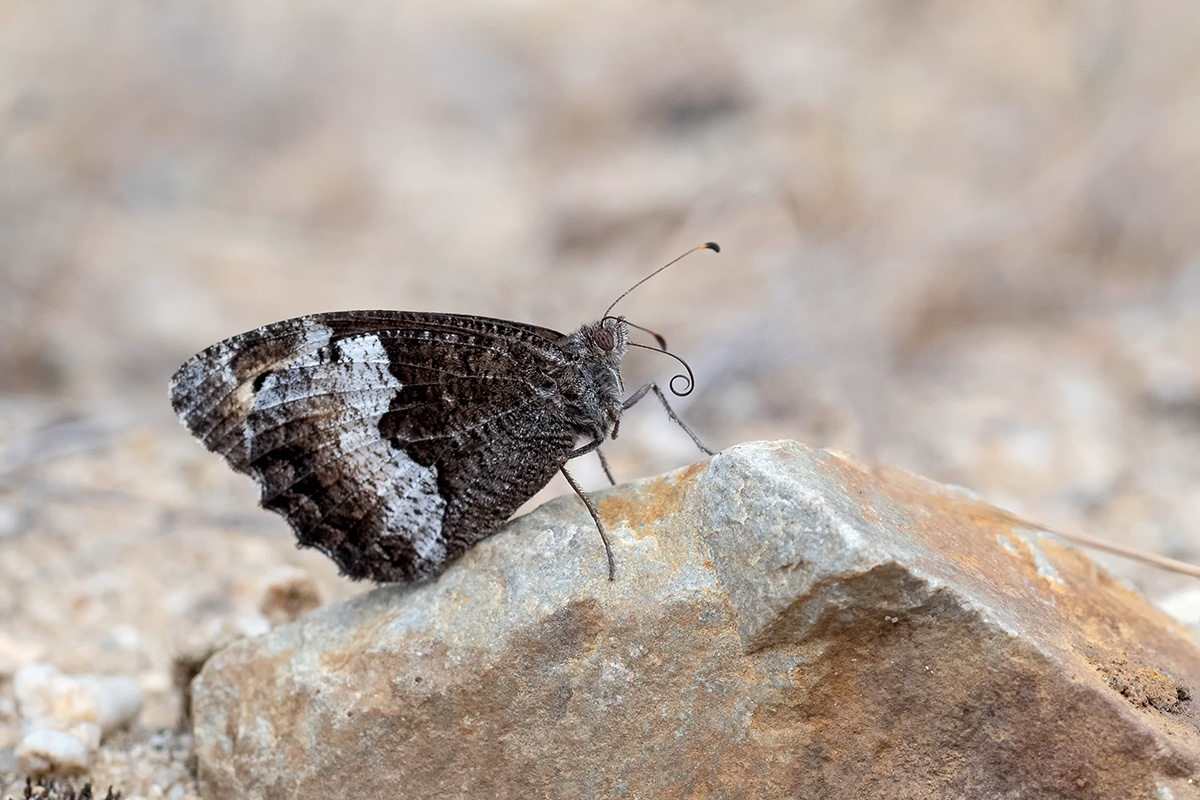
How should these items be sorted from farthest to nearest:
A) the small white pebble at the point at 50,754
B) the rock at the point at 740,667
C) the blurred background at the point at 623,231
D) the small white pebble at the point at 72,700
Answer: the blurred background at the point at 623,231
the small white pebble at the point at 72,700
the small white pebble at the point at 50,754
the rock at the point at 740,667

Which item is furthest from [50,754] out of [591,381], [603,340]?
[603,340]

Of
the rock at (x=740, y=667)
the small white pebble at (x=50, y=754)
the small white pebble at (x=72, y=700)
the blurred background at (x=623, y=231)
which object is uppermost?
the blurred background at (x=623, y=231)

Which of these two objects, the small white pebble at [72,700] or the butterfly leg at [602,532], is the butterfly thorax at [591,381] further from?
the small white pebble at [72,700]

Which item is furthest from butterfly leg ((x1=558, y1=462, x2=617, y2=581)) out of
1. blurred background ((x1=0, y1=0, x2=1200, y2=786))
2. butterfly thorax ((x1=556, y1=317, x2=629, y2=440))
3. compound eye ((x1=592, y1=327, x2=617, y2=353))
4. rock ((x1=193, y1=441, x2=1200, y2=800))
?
blurred background ((x1=0, y1=0, x2=1200, y2=786))

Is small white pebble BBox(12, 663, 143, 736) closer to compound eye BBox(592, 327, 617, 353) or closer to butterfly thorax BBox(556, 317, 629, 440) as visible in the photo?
butterfly thorax BBox(556, 317, 629, 440)

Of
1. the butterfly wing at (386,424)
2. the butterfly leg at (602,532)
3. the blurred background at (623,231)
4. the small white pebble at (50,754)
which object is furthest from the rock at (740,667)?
the blurred background at (623,231)

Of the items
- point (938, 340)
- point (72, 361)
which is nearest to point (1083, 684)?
point (938, 340)

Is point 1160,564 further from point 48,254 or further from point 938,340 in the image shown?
point 48,254
